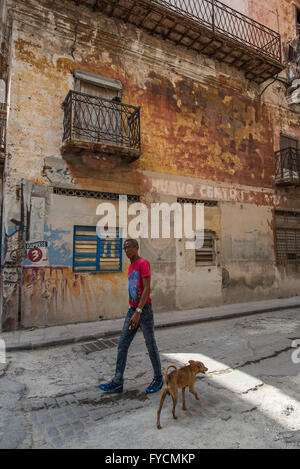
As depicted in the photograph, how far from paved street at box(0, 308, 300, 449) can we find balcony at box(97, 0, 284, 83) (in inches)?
376

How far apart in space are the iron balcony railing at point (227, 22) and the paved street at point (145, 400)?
10.1 m

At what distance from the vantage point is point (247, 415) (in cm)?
303

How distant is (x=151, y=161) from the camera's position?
939 cm

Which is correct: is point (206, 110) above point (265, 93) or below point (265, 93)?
below

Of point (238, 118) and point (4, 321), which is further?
point (238, 118)

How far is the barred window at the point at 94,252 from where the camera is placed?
7969 mm

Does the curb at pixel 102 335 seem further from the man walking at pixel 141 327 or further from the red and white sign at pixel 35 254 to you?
the man walking at pixel 141 327

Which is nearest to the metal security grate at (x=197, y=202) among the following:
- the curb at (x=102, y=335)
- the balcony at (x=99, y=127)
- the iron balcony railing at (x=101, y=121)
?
the balcony at (x=99, y=127)

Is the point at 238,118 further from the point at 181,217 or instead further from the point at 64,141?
the point at 64,141

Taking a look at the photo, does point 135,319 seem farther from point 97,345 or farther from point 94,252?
point 94,252

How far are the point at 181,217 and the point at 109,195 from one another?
2.64 metres

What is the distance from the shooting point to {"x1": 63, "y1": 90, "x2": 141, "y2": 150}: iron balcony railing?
25.4 ft

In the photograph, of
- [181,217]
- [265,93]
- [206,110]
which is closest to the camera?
[181,217]

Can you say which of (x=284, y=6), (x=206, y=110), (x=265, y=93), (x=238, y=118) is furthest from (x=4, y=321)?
(x=284, y=6)
